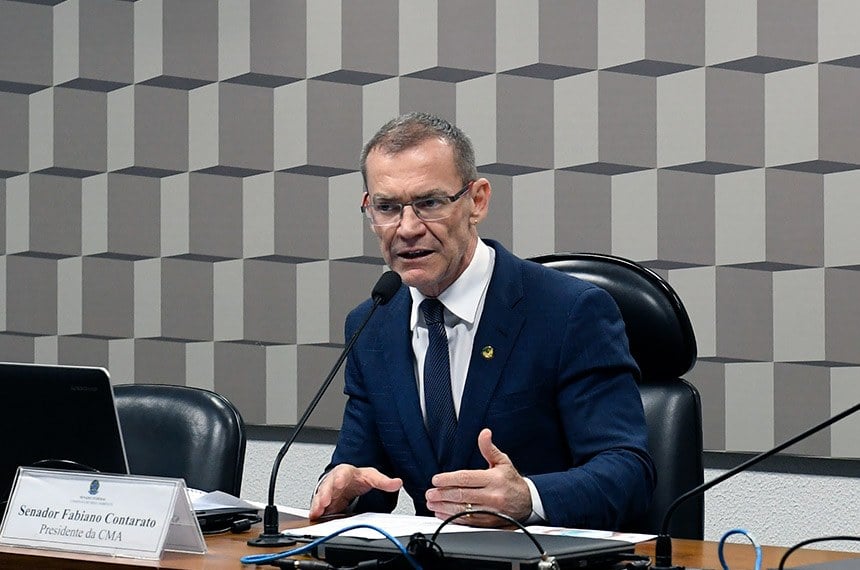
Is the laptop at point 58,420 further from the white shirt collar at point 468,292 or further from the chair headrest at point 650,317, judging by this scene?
the chair headrest at point 650,317

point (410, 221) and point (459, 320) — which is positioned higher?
point (410, 221)

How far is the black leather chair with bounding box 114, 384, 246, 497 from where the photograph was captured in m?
2.38

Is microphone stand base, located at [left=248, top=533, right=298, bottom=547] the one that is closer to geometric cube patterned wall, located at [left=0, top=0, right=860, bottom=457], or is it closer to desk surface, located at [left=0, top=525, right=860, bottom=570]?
desk surface, located at [left=0, top=525, right=860, bottom=570]

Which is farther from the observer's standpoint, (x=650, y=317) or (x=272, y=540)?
(x=650, y=317)

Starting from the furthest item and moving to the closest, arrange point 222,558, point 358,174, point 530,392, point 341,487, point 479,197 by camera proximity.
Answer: point 358,174
point 479,197
point 530,392
point 341,487
point 222,558

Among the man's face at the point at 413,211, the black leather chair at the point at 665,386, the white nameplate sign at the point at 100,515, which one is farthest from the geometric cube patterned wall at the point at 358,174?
the white nameplate sign at the point at 100,515

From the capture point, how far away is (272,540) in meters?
1.69

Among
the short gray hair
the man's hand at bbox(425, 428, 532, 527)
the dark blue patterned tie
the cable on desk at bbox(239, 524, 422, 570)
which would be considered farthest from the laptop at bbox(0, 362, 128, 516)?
the short gray hair

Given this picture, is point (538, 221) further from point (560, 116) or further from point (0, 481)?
point (0, 481)

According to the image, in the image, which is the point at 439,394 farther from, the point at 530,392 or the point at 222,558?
the point at 222,558

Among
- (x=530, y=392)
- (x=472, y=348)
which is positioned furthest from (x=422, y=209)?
(x=530, y=392)

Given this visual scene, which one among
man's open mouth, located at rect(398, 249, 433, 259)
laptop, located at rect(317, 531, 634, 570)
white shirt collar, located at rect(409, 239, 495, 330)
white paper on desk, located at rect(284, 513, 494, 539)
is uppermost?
man's open mouth, located at rect(398, 249, 433, 259)

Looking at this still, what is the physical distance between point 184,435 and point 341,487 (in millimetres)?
558

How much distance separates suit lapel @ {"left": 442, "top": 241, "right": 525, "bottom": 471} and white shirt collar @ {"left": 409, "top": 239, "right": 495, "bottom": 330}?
3 cm
